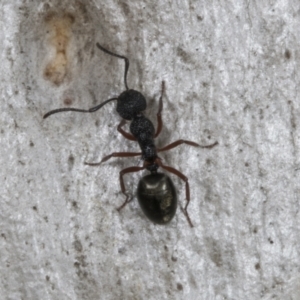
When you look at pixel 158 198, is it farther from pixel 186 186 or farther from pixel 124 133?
pixel 124 133

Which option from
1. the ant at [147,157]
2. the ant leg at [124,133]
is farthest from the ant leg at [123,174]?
the ant leg at [124,133]

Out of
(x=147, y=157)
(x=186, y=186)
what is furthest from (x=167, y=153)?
(x=186, y=186)

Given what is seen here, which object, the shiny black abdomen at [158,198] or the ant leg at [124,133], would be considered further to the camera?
the ant leg at [124,133]

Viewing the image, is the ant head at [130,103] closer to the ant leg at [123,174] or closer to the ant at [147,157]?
the ant at [147,157]

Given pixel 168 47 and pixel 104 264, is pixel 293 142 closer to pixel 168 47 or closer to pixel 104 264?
pixel 168 47

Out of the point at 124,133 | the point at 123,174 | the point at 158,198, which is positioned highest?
the point at 124,133

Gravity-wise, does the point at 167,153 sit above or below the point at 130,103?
below
